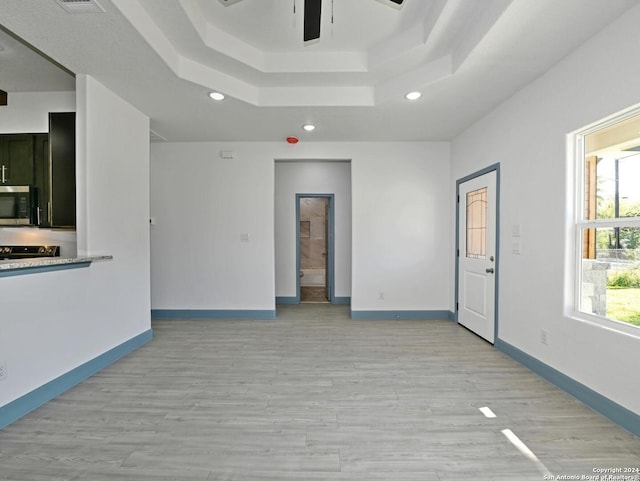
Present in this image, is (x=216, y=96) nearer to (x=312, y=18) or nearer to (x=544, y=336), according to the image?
(x=312, y=18)

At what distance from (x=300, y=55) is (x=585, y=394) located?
145 inches

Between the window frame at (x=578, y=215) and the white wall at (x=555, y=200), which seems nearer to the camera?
the white wall at (x=555, y=200)

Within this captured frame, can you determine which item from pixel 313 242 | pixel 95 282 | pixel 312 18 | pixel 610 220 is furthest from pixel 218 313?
pixel 610 220

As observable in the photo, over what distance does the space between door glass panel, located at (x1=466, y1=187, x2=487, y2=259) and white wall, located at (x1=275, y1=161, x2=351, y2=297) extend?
2.21m

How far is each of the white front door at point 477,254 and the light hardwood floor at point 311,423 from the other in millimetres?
639

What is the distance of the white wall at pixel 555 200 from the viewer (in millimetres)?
2031

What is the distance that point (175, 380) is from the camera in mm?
2701

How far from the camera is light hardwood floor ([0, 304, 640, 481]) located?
1.68 metres

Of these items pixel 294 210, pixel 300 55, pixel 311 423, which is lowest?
pixel 311 423

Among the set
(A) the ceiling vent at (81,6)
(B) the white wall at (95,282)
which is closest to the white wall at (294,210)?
(B) the white wall at (95,282)

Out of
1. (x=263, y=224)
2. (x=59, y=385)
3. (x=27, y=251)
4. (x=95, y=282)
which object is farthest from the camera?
(x=263, y=224)

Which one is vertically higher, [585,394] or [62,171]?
[62,171]

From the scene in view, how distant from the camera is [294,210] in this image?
5.83 m

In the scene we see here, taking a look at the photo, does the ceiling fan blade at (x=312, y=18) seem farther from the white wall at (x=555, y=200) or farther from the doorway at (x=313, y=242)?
the doorway at (x=313, y=242)
